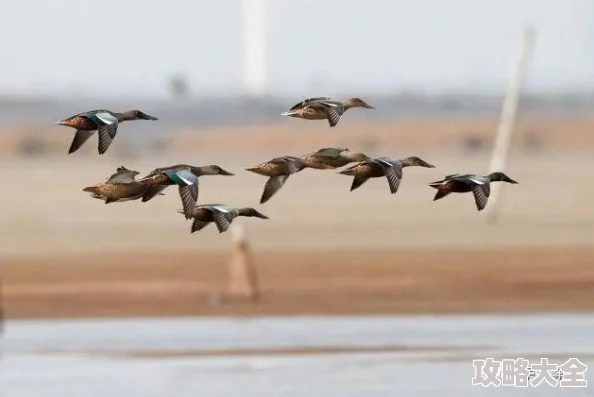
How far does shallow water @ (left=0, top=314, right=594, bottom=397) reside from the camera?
2464 centimetres

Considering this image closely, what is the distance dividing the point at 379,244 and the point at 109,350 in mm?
19584

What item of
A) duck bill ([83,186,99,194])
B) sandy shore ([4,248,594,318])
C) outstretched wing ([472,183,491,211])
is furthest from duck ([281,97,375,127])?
sandy shore ([4,248,594,318])

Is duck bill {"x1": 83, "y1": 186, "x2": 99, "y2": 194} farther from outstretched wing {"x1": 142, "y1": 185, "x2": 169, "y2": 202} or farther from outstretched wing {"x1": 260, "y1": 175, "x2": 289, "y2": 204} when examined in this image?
outstretched wing {"x1": 260, "y1": 175, "x2": 289, "y2": 204}

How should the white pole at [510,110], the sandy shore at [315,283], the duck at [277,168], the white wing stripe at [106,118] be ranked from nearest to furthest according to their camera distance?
1. the white wing stripe at [106,118]
2. the duck at [277,168]
3. the sandy shore at [315,283]
4. the white pole at [510,110]

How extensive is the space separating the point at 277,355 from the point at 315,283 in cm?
1121

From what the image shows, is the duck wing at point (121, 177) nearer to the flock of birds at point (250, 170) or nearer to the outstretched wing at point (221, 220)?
the flock of birds at point (250, 170)

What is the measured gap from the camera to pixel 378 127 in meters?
88.5

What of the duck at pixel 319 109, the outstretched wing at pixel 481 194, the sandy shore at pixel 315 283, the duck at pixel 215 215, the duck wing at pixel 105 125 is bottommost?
the sandy shore at pixel 315 283

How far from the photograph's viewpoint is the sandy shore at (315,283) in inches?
1379

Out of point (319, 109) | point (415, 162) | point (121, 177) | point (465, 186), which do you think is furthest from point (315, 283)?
point (465, 186)

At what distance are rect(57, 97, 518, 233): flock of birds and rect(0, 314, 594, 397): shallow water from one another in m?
2.78

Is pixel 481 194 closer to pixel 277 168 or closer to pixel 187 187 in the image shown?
pixel 277 168

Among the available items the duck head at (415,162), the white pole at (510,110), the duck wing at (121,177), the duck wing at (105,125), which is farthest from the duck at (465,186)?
the white pole at (510,110)

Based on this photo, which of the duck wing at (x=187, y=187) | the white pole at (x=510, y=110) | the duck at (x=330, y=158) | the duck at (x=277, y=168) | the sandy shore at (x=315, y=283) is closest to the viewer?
the duck wing at (x=187, y=187)
